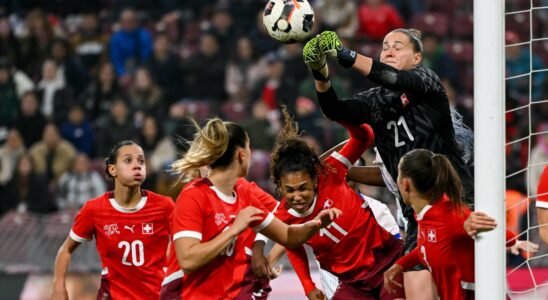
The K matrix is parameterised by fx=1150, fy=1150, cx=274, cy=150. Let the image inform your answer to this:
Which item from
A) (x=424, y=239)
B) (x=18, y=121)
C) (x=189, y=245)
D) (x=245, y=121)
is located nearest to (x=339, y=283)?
(x=424, y=239)

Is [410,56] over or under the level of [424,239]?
over

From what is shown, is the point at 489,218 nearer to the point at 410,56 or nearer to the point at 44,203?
the point at 410,56

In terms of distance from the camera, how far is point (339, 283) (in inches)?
261

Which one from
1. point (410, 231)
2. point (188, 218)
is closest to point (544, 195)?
point (410, 231)

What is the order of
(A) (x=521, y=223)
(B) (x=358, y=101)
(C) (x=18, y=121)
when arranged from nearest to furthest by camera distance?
(B) (x=358, y=101) → (A) (x=521, y=223) → (C) (x=18, y=121)

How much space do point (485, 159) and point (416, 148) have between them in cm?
112

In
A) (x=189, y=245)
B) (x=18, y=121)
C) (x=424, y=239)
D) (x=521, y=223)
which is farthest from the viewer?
(x=18, y=121)

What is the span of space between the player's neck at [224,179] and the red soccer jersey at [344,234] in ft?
1.64

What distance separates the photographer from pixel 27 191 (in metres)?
12.6

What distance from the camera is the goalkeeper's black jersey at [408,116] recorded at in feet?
20.6

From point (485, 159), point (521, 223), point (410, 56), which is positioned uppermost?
point (410, 56)

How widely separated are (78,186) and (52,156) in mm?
719

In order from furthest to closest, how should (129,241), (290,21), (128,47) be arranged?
(128,47)
(129,241)
(290,21)

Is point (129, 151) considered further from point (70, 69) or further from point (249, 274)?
point (70, 69)
